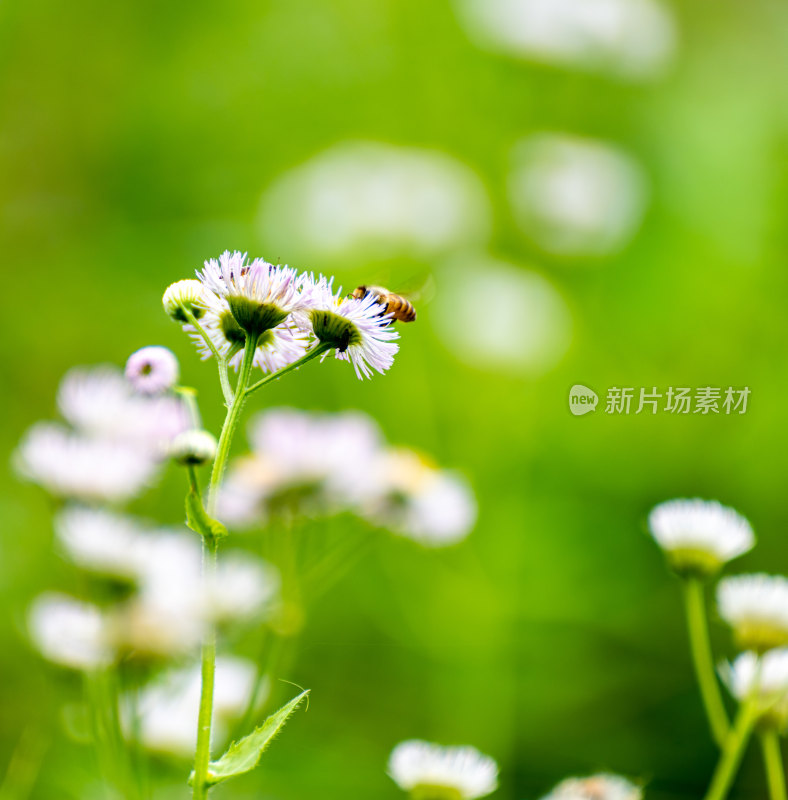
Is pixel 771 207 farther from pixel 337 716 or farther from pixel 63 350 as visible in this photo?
pixel 63 350

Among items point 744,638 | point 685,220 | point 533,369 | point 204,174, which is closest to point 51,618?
point 744,638

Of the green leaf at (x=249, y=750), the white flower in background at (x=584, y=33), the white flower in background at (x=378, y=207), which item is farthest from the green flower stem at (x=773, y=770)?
the white flower in background at (x=584, y=33)

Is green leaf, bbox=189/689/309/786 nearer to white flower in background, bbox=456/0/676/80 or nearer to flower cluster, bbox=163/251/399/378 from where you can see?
flower cluster, bbox=163/251/399/378

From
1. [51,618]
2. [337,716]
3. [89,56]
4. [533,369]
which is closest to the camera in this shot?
[51,618]

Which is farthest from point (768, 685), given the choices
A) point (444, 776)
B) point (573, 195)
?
point (573, 195)

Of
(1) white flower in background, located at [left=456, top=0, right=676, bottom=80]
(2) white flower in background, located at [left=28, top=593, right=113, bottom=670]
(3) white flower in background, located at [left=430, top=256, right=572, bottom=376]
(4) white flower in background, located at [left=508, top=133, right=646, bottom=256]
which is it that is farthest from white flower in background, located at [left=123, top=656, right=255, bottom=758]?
(1) white flower in background, located at [left=456, top=0, right=676, bottom=80]

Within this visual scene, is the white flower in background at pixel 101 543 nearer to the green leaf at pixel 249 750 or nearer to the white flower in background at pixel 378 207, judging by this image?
the green leaf at pixel 249 750
